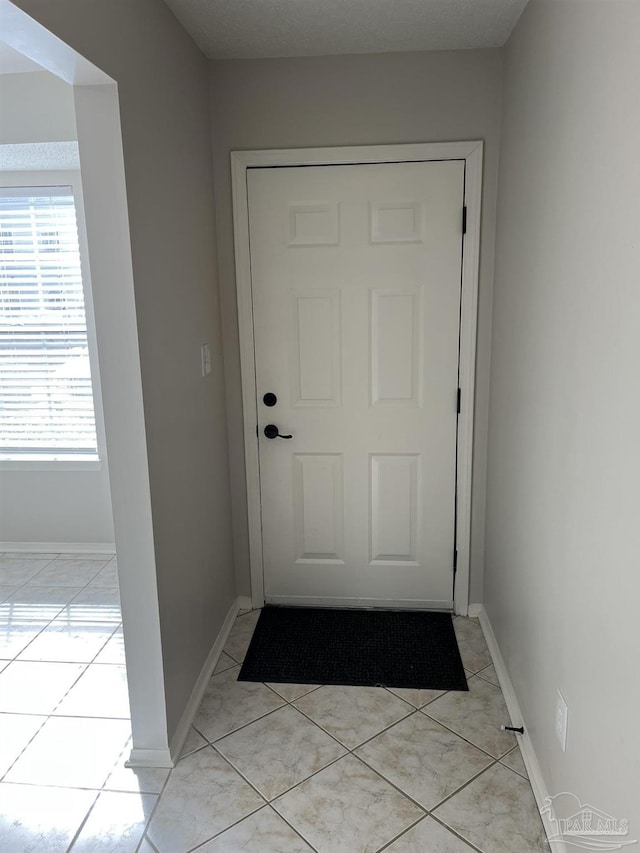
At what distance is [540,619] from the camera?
1.93 metres

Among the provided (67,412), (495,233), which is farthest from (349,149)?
(67,412)

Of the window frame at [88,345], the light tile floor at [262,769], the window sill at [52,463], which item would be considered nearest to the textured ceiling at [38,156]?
the window frame at [88,345]

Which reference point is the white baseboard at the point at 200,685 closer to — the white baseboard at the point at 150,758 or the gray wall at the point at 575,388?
the white baseboard at the point at 150,758

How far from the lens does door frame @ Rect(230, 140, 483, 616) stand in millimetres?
2586

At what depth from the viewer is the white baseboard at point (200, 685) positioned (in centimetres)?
213

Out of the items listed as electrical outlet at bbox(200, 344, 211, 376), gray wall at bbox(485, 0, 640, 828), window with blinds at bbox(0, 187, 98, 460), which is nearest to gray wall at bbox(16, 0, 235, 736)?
electrical outlet at bbox(200, 344, 211, 376)

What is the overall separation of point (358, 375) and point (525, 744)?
5.12 feet

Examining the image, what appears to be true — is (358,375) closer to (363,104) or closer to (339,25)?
(363,104)

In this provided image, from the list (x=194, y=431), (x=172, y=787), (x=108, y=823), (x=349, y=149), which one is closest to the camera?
(x=108, y=823)

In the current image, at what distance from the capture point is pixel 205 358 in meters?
2.53

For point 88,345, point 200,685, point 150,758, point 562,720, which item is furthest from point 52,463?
point 562,720

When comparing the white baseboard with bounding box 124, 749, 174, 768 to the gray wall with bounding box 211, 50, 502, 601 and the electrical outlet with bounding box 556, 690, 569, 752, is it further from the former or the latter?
the gray wall with bounding box 211, 50, 502, 601

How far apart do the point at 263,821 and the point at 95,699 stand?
2.99ft

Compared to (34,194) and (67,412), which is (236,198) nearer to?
(34,194)
